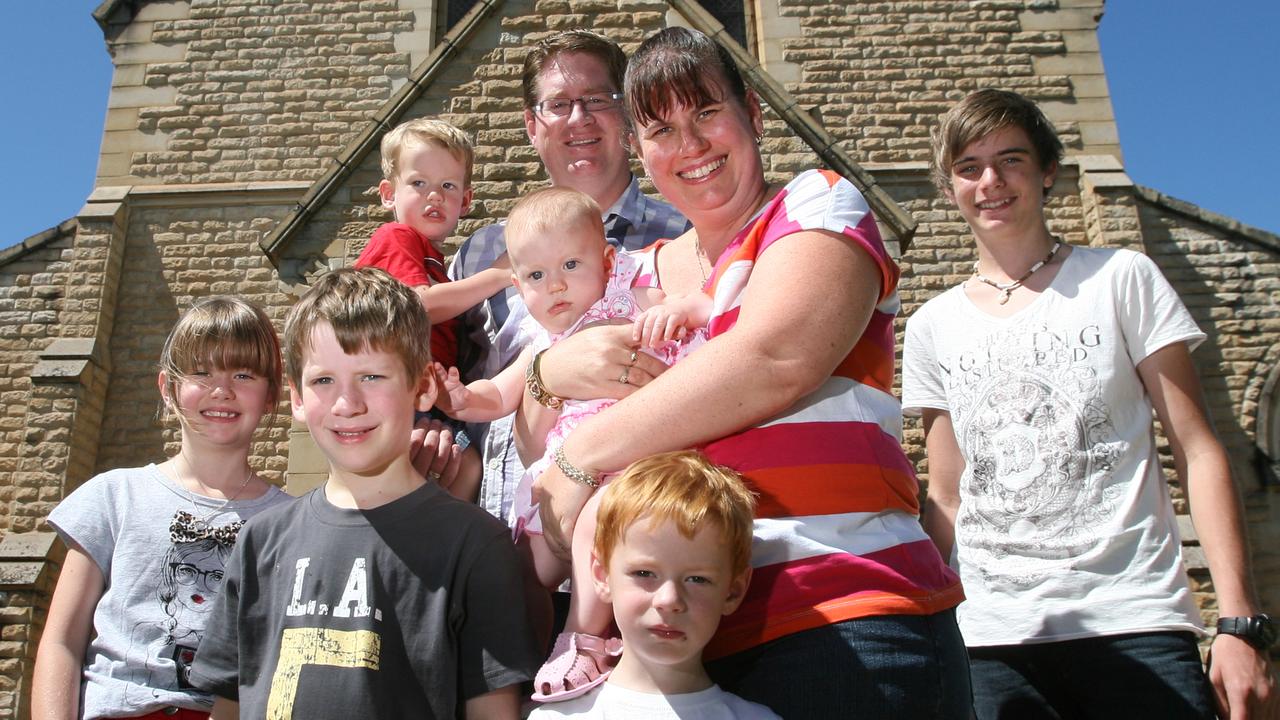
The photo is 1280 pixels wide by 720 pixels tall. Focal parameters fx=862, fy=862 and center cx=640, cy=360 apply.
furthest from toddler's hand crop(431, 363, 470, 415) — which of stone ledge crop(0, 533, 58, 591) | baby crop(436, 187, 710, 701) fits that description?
stone ledge crop(0, 533, 58, 591)

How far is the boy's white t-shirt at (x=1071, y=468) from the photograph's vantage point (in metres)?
2.25

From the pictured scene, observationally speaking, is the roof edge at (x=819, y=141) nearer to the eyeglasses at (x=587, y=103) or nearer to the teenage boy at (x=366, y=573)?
the eyeglasses at (x=587, y=103)

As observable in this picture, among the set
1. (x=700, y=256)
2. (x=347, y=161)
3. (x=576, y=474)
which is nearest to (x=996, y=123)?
(x=700, y=256)

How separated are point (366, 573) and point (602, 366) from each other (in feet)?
2.23

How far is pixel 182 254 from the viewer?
1002 centimetres

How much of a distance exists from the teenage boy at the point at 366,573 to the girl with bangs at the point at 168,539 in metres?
0.33

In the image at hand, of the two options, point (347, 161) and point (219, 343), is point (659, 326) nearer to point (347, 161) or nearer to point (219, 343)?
point (219, 343)

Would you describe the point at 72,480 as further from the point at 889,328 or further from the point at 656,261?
the point at 889,328

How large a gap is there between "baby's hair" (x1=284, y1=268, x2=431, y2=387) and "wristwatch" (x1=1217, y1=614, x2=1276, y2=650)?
6.65 ft

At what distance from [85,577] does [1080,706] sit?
268cm

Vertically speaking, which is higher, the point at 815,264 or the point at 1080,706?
the point at 815,264

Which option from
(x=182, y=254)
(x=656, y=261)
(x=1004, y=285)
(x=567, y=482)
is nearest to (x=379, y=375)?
(x=567, y=482)

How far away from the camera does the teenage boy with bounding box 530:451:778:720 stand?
1.58m

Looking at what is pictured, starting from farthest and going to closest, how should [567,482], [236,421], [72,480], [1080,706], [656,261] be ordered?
[72,480] < [236,421] < [656,261] < [1080,706] < [567,482]
